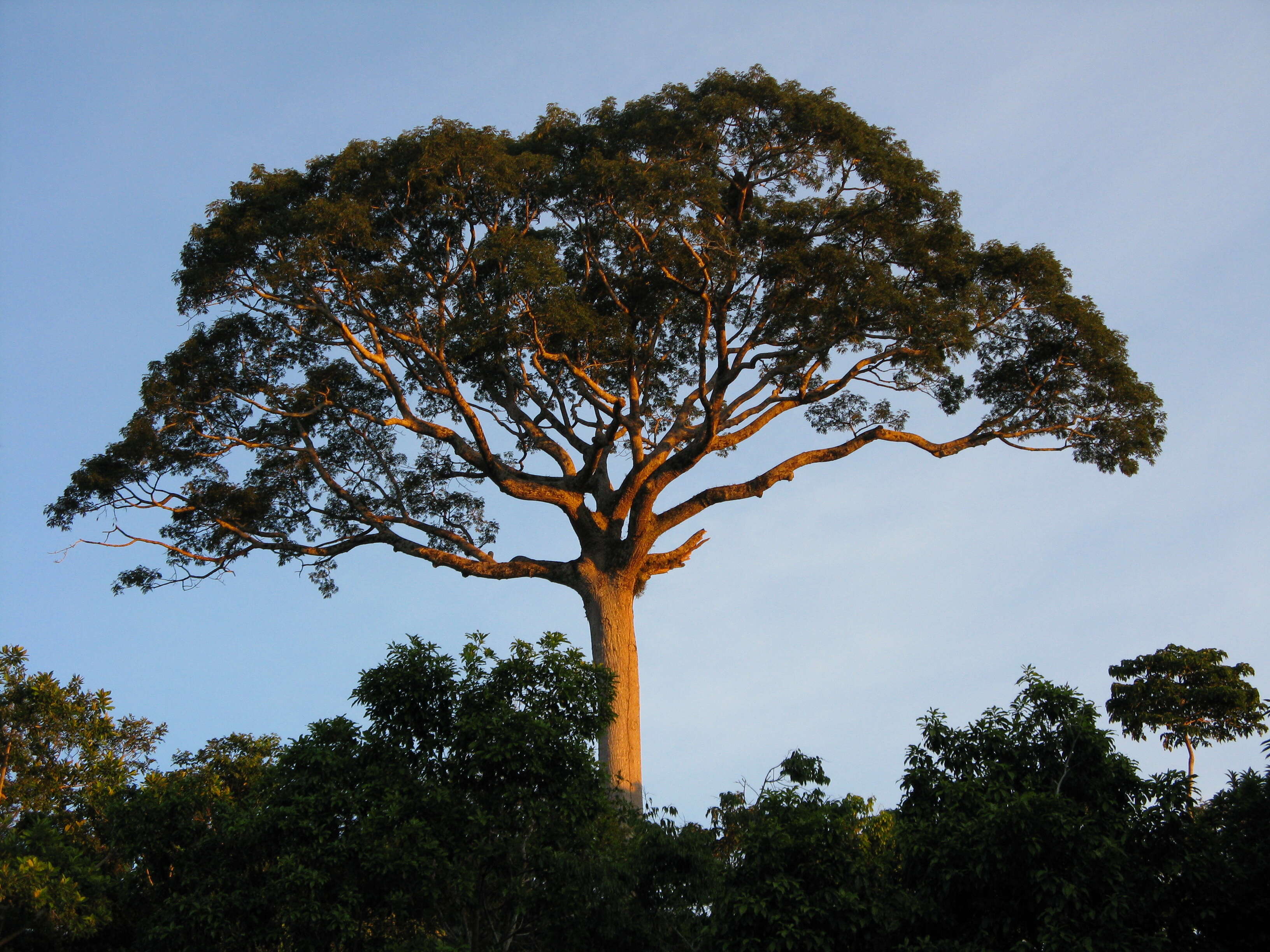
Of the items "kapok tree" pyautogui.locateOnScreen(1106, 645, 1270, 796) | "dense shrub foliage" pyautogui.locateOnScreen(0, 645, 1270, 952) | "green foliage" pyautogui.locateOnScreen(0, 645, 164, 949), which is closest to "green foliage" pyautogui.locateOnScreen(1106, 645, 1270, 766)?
"kapok tree" pyautogui.locateOnScreen(1106, 645, 1270, 796)

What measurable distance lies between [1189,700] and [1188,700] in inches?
0.5

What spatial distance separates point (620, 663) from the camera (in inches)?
639

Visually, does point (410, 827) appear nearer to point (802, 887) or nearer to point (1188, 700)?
point (802, 887)

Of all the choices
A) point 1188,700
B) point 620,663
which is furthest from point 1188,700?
point 620,663

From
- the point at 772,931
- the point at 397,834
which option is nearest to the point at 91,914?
the point at 397,834

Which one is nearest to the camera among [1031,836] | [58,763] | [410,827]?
[1031,836]

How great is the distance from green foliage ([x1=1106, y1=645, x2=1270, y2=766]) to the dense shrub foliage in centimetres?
633

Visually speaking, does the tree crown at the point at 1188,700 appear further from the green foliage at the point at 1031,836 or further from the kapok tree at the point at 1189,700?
the green foliage at the point at 1031,836

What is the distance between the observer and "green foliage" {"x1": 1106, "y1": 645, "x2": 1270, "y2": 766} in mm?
16781

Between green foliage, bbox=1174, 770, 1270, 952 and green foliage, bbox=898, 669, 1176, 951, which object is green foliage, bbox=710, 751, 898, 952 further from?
green foliage, bbox=1174, 770, 1270, 952

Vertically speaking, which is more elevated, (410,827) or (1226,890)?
(410,827)

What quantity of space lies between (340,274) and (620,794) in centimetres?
834

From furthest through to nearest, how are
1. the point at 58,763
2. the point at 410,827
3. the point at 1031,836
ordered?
1. the point at 58,763
2. the point at 410,827
3. the point at 1031,836

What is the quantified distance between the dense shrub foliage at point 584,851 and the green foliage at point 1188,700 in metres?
6.33
